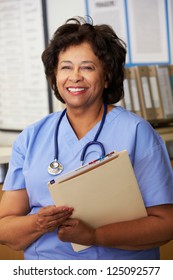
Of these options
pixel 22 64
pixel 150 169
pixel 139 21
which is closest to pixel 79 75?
pixel 150 169

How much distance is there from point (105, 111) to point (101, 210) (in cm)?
21

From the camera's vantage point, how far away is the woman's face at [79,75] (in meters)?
1.12

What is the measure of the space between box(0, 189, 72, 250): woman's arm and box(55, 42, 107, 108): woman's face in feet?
0.75

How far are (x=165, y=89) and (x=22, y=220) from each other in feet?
2.97

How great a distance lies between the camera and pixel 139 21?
5.82 ft

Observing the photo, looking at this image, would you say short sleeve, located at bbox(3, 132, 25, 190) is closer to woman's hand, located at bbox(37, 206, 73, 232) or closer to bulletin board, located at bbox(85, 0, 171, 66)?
woman's hand, located at bbox(37, 206, 73, 232)

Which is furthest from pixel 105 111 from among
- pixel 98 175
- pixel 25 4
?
pixel 25 4

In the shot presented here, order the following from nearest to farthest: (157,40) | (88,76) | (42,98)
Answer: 1. (88,76)
2. (157,40)
3. (42,98)

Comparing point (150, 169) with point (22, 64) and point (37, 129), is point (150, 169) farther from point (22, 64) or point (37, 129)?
point (22, 64)

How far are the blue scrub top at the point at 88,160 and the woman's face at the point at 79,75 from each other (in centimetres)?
7

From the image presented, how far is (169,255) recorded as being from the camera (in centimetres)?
157

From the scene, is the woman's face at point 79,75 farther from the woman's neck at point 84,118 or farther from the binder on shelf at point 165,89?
the binder on shelf at point 165,89

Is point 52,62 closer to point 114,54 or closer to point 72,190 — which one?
point 114,54

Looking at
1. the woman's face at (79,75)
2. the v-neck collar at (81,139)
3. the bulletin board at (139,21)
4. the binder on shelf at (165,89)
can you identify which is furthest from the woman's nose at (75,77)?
the binder on shelf at (165,89)
